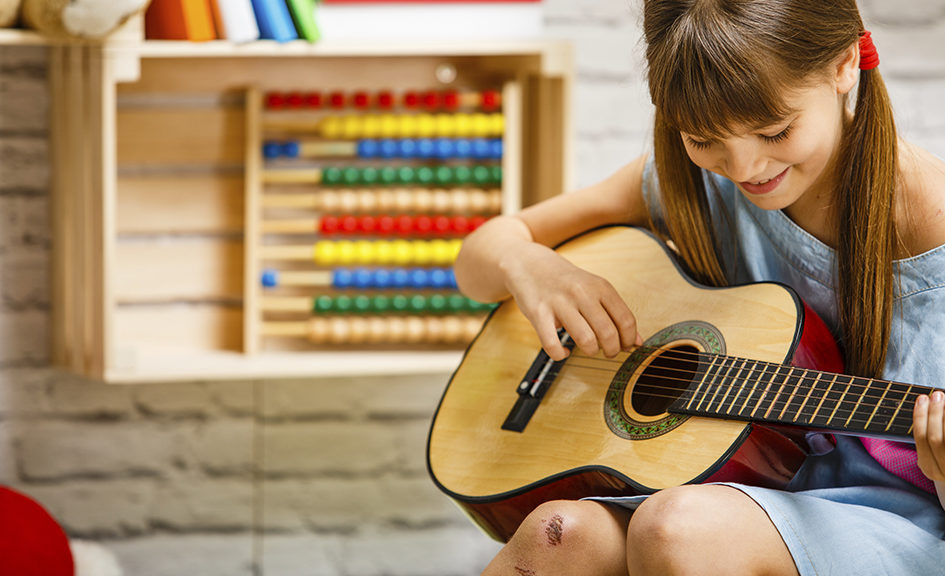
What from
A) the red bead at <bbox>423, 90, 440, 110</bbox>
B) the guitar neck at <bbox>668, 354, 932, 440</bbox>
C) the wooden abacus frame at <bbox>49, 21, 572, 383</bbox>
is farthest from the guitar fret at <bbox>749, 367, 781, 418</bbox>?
the red bead at <bbox>423, 90, 440, 110</bbox>

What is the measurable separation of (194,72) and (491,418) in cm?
82

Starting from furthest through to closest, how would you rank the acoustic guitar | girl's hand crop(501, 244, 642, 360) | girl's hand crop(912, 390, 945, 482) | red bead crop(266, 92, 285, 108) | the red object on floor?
red bead crop(266, 92, 285, 108)
the red object on floor
girl's hand crop(501, 244, 642, 360)
the acoustic guitar
girl's hand crop(912, 390, 945, 482)

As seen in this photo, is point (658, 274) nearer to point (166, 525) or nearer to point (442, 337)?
point (442, 337)

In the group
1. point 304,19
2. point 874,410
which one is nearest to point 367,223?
point 304,19

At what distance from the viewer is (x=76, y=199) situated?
132 centimetres

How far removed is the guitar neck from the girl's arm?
0.11 meters

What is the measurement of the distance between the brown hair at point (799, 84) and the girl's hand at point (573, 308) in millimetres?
170

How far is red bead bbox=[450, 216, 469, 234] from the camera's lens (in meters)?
1.45

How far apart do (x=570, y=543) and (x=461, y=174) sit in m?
0.82

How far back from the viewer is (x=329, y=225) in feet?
4.77

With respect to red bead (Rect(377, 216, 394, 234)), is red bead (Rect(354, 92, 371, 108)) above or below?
above

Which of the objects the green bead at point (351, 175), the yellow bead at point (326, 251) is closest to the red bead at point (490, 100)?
the green bead at point (351, 175)

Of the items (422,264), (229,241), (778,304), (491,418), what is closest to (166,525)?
(229,241)

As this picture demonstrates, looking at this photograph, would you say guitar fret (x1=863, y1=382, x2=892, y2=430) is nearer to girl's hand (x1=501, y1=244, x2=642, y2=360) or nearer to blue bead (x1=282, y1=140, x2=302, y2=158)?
girl's hand (x1=501, y1=244, x2=642, y2=360)
